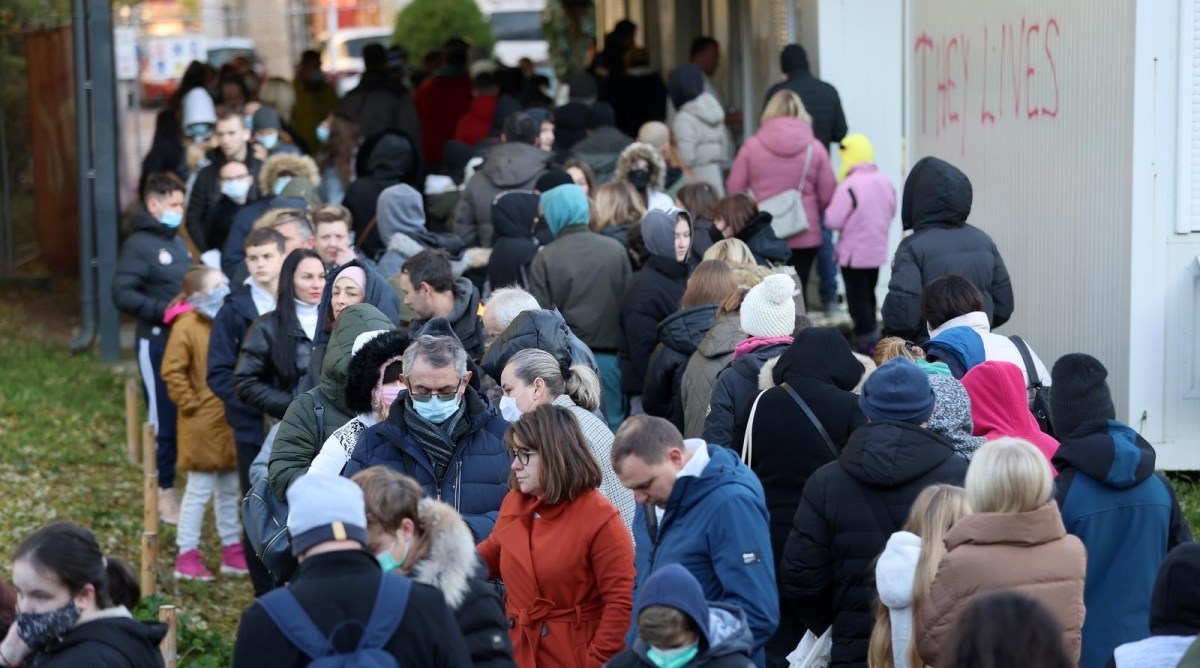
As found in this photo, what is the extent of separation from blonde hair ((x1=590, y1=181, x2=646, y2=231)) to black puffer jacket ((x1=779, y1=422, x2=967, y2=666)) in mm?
4907

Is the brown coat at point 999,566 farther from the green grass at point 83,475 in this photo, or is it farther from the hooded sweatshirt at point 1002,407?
the green grass at point 83,475

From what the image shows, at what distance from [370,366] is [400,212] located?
3.73 metres

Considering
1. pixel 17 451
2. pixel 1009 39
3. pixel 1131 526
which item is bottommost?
pixel 17 451

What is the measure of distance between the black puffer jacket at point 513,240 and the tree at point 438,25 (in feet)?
97.4

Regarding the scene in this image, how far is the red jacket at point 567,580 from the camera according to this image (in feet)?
17.9

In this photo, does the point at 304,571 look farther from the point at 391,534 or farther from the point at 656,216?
the point at 656,216

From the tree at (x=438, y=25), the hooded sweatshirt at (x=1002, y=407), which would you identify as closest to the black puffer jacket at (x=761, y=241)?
the hooded sweatshirt at (x=1002, y=407)

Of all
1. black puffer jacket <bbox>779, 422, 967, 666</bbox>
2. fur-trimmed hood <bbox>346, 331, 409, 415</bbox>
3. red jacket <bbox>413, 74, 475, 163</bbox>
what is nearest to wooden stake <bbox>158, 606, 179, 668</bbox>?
fur-trimmed hood <bbox>346, 331, 409, 415</bbox>

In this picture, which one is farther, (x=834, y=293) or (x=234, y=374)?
(x=834, y=293)

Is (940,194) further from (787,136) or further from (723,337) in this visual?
(787,136)

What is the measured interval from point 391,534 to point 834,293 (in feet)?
31.3

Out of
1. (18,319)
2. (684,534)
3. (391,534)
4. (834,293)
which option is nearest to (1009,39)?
(834,293)

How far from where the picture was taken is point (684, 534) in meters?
5.15

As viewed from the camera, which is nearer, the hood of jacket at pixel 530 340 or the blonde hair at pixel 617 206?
the hood of jacket at pixel 530 340
